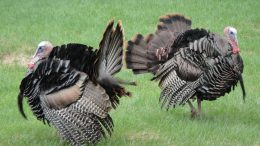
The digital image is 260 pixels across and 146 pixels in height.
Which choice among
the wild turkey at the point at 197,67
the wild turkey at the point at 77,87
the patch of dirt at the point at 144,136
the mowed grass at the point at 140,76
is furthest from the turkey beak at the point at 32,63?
the wild turkey at the point at 197,67

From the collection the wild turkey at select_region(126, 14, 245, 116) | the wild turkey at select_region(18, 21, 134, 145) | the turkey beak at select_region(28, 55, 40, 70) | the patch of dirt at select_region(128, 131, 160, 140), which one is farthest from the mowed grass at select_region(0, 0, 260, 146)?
the turkey beak at select_region(28, 55, 40, 70)

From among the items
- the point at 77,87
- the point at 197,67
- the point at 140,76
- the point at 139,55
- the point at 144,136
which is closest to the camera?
the point at 77,87

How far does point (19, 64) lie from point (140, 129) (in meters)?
4.04

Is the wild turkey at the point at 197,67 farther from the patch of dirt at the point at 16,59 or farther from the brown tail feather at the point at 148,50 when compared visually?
the patch of dirt at the point at 16,59

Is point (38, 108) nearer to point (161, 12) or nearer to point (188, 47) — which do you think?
point (188, 47)

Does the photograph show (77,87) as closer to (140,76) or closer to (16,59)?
(140,76)

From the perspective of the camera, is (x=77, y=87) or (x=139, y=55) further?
(x=139, y=55)

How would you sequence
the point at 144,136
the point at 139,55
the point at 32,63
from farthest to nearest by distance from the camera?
the point at 139,55
the point at 144,136
the point at 32,63

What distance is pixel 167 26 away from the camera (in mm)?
7871

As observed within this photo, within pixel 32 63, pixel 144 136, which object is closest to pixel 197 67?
pixel 144 136

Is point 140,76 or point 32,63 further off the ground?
point 32,63

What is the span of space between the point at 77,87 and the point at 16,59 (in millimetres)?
4962

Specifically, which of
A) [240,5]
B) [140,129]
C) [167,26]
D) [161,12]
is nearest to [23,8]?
[161,12]

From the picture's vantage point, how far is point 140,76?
9.58 m
